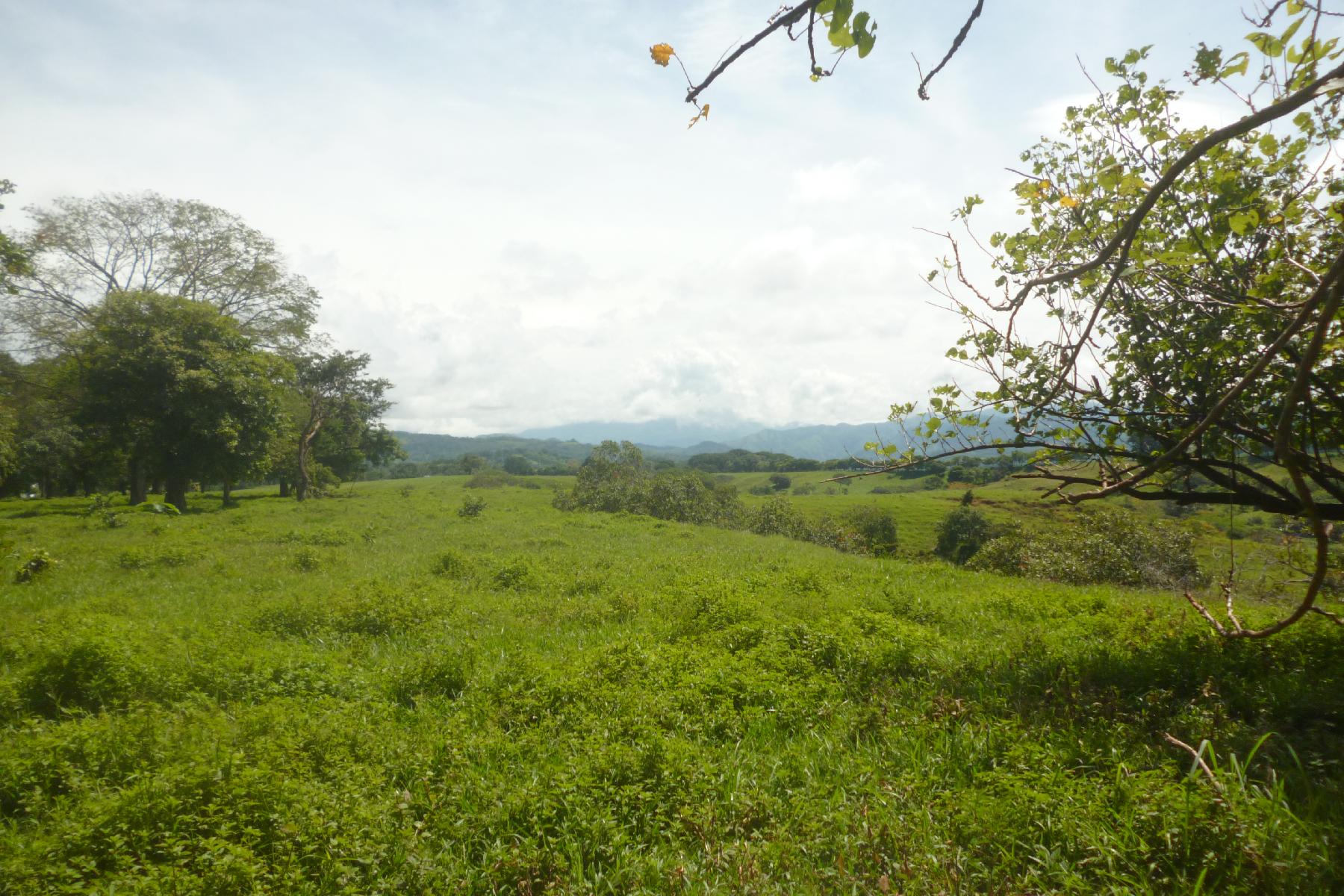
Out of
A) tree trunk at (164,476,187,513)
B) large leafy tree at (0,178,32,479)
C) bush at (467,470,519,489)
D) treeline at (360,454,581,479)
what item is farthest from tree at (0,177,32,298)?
treeline at (360,454,581,479)

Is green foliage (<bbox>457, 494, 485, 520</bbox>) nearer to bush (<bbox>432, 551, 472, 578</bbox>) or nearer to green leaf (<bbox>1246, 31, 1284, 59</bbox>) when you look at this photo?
bush (<bbox>432, 551, 472, 578</bbox>)

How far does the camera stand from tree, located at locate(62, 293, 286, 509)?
80.1 ft

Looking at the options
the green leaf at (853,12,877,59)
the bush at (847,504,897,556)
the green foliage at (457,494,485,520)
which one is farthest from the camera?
the bush at (847,504,897,556)

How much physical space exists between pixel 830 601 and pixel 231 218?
1339 inches

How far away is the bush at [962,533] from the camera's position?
42.7 meters

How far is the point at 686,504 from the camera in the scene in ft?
109

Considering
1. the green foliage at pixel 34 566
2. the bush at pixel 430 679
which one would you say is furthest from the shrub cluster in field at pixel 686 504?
the bush at pixel 430 679

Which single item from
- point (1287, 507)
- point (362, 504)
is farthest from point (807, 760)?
point (362, 504)

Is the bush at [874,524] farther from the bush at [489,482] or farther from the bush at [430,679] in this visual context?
the bush at [430,679]

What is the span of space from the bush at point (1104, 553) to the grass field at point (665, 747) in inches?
305

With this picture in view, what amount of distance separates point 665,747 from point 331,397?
42056 millimetres

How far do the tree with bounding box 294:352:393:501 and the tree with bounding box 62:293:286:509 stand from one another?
9.61 m

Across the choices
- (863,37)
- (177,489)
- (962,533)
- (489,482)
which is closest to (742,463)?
(489,482)

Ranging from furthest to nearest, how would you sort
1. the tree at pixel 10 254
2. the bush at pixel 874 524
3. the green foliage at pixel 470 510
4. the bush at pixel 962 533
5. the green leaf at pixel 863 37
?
1. the bush at pixel 874 524
2. the bush at pixel 962 533
3. the green foliage at pixel 470 510
4. the tree at pixel 10 254
5. the green leaf at pixel 863 37
